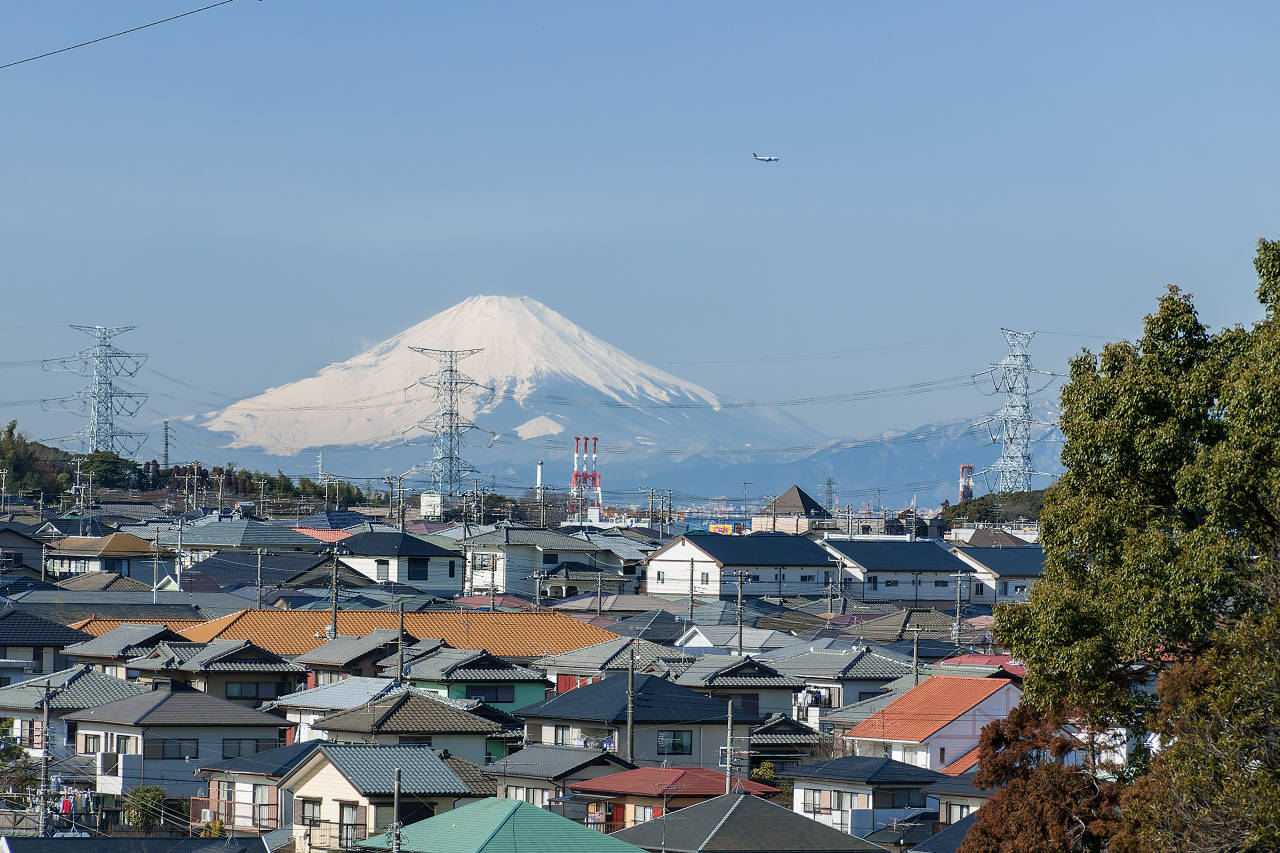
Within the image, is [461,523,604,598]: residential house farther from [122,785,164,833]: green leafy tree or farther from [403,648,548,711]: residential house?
[122,785,164,833]: green leafy tree

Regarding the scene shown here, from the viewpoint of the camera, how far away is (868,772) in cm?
2627

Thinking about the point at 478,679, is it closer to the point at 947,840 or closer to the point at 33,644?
the point at 33,644

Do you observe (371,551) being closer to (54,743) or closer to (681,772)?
(54,743)

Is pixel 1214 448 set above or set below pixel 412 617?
above

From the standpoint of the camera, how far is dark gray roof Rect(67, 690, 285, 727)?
29781mm

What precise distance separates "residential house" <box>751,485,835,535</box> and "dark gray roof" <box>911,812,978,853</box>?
75878 millimetres

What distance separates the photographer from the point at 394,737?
28328mm

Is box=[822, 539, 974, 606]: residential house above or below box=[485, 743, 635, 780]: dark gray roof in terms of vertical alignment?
above

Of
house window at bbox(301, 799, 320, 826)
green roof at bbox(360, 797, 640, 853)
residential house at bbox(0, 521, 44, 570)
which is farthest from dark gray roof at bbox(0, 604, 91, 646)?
residential house at bbox(0, 521, 44, 570)

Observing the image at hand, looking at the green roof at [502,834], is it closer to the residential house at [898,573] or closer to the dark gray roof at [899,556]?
the residential house at [898,573]

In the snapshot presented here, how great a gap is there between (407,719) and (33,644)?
1442 centimetres

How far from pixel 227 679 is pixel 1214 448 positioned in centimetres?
Answer: 2650

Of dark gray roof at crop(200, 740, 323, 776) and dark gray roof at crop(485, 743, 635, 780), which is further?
dark gray roof at crop(485, 743, 635, 780)

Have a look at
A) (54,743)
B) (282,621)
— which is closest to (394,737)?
(54,743)
